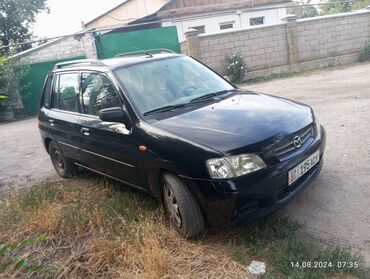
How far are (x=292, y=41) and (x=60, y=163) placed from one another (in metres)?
11.4

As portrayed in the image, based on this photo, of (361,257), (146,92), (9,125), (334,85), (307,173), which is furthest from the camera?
(9,125)

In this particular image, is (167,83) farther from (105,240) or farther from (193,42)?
(193,42)

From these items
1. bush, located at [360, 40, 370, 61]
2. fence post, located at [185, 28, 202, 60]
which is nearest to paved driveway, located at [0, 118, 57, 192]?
fence post, located at [185, 28, 202, 60]

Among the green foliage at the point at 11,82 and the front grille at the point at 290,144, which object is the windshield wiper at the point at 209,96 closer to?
the front grille at the point at 290,144

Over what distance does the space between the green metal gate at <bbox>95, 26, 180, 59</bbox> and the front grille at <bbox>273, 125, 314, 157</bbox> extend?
12153mm

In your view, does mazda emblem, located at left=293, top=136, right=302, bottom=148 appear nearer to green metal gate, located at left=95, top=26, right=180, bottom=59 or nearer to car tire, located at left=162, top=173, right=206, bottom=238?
car tire, located at left=162, top=173, right=206, bottom=238

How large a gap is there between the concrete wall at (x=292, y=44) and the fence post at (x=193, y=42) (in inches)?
2.1

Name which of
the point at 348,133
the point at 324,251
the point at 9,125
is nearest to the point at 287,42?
the point at 348,133

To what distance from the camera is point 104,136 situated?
3914 millimetres

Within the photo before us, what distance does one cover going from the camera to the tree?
843 inches

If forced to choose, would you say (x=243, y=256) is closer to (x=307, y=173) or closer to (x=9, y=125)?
(x=307, y=173)

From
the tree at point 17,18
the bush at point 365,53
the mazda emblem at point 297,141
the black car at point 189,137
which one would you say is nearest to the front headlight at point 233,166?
the black car at point 189,137

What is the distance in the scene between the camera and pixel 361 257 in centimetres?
272

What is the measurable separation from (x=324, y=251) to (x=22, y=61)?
45.3 feet
